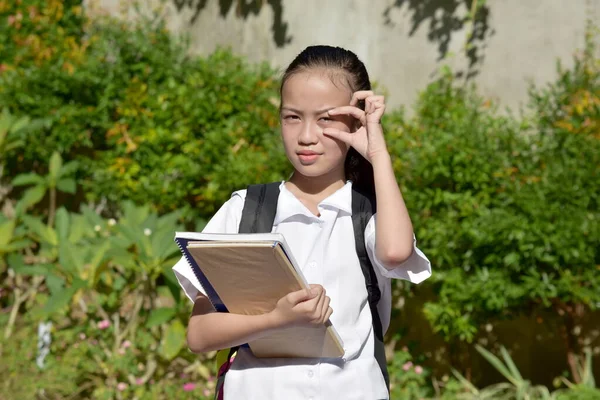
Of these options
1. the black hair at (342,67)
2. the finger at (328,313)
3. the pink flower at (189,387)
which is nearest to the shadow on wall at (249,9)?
the pink flower at (189,387)

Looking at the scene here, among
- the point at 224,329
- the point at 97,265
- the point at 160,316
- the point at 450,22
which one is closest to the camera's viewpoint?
the point at 224,329

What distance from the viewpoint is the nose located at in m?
1.76

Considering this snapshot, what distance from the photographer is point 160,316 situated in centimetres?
410

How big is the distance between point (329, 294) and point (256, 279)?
0.71ft

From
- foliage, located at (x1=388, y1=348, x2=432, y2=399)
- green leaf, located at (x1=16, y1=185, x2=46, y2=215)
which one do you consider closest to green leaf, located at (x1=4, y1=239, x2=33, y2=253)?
green leaf, located at (x1=16, y1=185, x2=46, y2=215)

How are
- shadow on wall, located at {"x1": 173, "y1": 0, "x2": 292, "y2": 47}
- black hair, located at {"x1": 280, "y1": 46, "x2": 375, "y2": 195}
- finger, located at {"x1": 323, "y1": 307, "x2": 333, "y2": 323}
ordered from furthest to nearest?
1. shadow on wall, located at {"x1": 173, "y1": 0, "x2": 292, "y2": 47}
2. black hair, located at {"x1": 280, "y1": 46, "x2": 375, "y2": 195}
3. finger, located at {"x1": 323, "y1": 307, "x2": 333, "y2": 323}

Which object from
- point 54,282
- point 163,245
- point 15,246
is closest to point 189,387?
point 163,245

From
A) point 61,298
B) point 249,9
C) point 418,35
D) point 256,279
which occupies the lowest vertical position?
point 61,298

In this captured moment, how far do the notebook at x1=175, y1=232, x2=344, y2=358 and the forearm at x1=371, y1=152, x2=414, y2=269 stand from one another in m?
0.18

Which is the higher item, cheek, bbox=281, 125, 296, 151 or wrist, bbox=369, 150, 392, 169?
cheek, bbox=281, 125, 296, 151

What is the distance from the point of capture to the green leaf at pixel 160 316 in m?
4.07

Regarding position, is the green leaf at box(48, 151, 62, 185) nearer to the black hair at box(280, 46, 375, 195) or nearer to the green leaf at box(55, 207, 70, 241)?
the green leaf at box(55, 207, 70, 241)

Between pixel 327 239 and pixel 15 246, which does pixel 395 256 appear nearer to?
pixel 327 239

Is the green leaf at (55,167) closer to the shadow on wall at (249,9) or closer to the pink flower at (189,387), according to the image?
the shadow on wall at (249,9)
